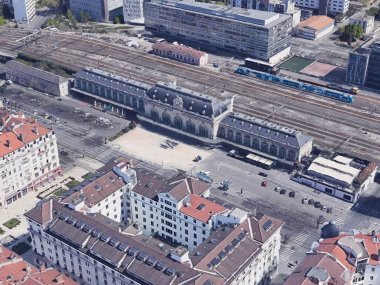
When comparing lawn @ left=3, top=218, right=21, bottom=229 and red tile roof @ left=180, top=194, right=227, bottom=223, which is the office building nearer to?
red tile roof @ left=180, top=194, right=227, bottom=223

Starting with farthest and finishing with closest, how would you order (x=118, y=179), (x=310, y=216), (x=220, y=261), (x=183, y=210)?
(x=310, y=216)
(x=118, y=179)
(x=183, y=210)
(x=220, y=261)

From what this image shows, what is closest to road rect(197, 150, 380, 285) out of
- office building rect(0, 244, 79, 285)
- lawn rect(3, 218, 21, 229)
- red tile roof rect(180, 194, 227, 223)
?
red tile roof rect(180, 194, 227, 223)

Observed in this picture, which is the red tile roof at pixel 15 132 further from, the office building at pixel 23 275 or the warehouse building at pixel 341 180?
the warehouse building at pixel 341 180

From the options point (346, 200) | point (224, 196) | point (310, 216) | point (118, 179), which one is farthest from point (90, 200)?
point (346, 200)

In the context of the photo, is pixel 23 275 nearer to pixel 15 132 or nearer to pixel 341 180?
pixel 15 132

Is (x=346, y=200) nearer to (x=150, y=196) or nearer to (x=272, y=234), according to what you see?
(x=272, y=234)
